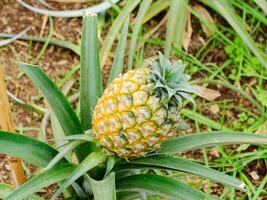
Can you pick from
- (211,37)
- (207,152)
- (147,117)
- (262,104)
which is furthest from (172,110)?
(211,37)

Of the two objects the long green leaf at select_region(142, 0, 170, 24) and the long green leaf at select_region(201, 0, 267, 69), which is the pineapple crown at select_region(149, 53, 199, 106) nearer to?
the long green leaf at select_region(201, 0, 267, 69)

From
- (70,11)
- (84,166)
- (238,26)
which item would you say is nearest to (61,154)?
(84,166)

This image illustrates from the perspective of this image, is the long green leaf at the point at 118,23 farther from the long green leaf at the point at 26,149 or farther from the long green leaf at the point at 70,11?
the long green leaf at the point at 26,149

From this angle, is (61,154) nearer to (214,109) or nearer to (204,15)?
(214,109)

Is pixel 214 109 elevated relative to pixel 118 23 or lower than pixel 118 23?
lower

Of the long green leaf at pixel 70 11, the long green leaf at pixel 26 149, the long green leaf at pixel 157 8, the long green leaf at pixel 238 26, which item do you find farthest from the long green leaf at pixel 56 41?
the long green leaf at pixel 26 149

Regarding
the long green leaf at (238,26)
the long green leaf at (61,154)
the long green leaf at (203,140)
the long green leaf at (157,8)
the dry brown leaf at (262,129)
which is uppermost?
the long green leaf at (157,8)

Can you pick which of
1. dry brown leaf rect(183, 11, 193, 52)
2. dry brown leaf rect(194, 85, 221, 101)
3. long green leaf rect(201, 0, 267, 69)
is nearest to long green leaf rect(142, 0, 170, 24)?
dry brown leaf rect(183, 11, 193, 52)
